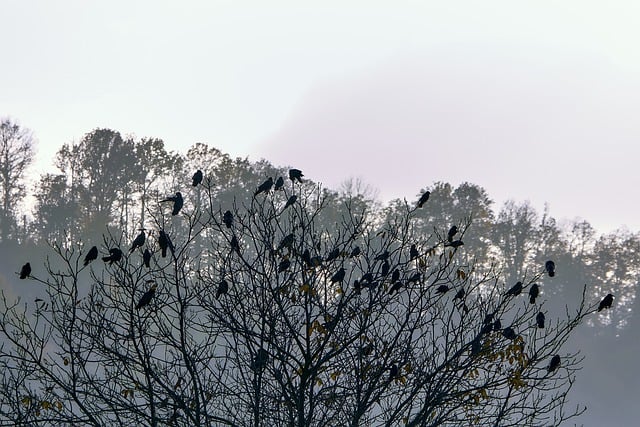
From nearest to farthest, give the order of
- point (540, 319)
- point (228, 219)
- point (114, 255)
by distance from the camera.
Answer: point (114, 255) → point (540, 319) → point (228, 219)

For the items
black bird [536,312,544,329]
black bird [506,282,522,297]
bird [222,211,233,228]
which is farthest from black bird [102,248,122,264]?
black bird [536,312,544,329]

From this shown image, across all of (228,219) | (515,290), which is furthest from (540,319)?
(228,219)

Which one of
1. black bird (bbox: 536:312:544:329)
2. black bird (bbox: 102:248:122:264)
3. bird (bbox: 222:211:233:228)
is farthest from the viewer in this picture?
bird (bbox: 222:211:233:228)

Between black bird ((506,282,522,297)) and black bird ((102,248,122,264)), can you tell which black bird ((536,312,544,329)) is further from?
black bird ((102,248,122,264))

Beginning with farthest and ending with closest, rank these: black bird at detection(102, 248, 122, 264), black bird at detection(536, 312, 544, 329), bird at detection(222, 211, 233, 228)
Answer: bird at detection(222, 211, 233, 228) < black bird at detection(536, 312, 544, 329) < black bird at detection(102, 248, 122, 264)

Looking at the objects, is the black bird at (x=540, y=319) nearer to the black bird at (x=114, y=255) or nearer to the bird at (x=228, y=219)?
the bird at (x=228, y=219)

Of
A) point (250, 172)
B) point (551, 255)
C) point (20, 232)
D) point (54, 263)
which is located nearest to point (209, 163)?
point (250, 172)

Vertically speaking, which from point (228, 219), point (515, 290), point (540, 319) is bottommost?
point (540, 319)

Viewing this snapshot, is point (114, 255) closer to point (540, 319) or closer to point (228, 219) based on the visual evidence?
point (228, 219)

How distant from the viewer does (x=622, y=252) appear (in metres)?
75.9

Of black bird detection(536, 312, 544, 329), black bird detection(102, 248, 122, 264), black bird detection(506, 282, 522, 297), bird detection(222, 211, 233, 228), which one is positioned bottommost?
black bird detection(536, 312, 544, 329)

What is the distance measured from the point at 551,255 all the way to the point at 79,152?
38983 millimetres

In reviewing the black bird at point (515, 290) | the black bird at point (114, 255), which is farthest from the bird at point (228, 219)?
the black bird at point (515, 290)

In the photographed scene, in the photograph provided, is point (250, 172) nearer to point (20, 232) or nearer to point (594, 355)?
point (20, 232)
